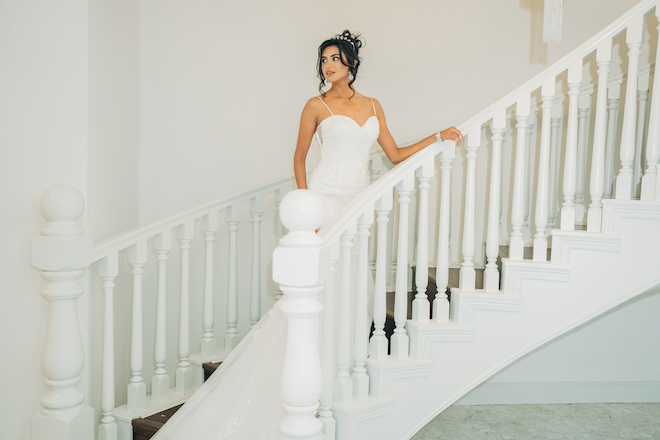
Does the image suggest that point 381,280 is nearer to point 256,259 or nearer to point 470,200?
point 470,200

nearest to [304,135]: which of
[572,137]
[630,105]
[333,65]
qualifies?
[333,65]

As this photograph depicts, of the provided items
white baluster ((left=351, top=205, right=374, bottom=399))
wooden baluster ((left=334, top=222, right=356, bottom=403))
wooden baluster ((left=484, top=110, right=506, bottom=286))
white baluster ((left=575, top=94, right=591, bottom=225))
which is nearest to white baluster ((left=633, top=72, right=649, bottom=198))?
white baluster ((left=575, top=94, right=591, bottom=225))

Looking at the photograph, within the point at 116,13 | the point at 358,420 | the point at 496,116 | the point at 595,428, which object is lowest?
the point at 595,428

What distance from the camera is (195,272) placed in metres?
3.40

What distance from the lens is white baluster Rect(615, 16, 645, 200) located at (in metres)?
2.15

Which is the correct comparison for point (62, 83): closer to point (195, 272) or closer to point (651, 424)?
point (195, 272)

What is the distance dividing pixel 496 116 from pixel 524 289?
0.78m

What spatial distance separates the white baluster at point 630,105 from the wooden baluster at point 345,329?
4.11 feet

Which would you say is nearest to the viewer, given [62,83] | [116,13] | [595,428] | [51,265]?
[51,265]

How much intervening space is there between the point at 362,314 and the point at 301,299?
0.71m

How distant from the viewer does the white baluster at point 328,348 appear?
1.79 m

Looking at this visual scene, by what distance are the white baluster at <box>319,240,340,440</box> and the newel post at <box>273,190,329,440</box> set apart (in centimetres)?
36

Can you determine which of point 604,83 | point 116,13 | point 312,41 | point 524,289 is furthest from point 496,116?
point 116,13

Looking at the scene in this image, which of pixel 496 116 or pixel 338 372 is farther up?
pixel 496 116
